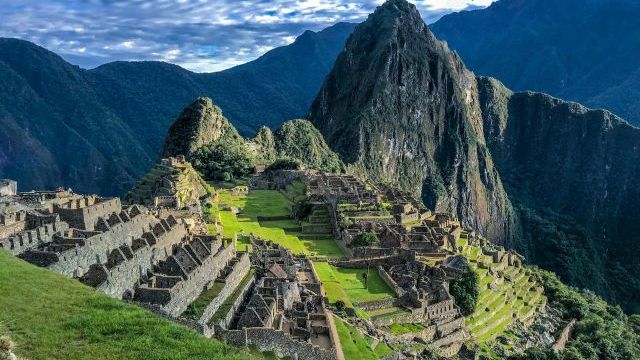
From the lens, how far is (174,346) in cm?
1616

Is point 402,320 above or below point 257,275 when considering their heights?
below

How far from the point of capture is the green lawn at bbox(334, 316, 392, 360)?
94.5ft

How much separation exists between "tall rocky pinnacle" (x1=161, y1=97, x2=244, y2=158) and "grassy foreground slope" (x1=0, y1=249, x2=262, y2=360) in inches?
3355

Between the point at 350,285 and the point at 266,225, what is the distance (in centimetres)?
1747

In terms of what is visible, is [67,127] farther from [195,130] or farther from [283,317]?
[283,317]

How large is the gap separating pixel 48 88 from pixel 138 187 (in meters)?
123

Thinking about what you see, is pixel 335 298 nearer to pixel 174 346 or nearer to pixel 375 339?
pixel 375 339

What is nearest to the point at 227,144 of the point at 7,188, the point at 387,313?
the point at 7,188

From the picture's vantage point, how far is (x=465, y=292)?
44812 mm

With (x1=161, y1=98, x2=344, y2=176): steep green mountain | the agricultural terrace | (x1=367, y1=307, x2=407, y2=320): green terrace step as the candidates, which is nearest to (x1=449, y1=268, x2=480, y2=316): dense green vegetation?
the agricultural terrace

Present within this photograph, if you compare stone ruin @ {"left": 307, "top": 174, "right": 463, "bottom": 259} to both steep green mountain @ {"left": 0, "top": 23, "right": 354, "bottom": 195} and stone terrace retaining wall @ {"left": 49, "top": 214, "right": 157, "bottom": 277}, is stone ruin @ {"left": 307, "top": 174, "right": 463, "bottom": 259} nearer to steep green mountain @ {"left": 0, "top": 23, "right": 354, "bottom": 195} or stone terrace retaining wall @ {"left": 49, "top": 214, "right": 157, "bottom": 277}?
stone terrace retaining wall @ {"left": 49, "top": 214, "right": 157, "bottom": 277}

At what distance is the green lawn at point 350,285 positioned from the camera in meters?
37.7

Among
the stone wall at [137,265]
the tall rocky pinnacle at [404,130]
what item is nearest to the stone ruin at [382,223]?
the stone wall at [137,265]

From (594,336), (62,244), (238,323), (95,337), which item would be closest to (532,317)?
(594,336)
